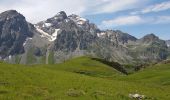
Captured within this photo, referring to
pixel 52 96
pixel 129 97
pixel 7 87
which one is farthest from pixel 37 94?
pixel 129 97

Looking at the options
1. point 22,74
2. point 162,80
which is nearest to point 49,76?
point 22,74

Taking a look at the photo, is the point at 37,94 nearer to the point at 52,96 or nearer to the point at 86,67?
the point at 52,96

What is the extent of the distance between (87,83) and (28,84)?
9.14 metres

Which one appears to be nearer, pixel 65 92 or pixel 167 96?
pixel 65 92

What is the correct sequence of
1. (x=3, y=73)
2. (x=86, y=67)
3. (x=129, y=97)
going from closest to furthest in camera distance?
(x=129, y=97) → (x=3, y=73) → (x=86, y=67)

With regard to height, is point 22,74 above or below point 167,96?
above

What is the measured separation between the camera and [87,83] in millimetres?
48406

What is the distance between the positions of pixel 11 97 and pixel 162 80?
197 feet

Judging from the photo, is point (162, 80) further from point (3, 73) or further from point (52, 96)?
point (52, 96)

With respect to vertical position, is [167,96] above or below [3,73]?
below

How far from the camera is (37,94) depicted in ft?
120

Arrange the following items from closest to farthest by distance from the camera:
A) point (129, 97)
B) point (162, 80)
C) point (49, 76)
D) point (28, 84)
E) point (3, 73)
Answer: point (129, 97), point (28, 84), point (3, 73), point (49, 76), point (162, 80)

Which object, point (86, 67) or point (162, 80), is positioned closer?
point (162, 80)

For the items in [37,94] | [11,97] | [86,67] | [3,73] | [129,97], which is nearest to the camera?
[11,97]
